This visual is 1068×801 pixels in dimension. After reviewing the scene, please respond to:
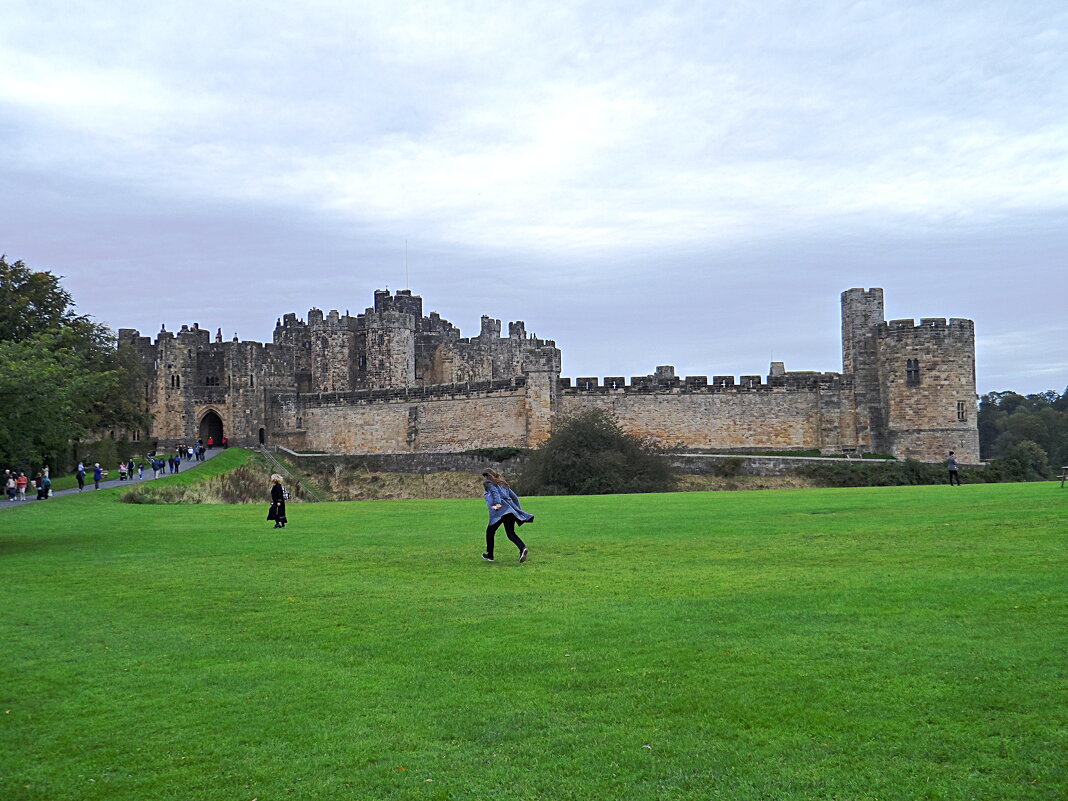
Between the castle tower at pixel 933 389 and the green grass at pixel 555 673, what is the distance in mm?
34342

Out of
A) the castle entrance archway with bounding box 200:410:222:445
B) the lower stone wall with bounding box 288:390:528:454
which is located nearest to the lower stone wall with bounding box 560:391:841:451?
the lower stone wall with bounding box 288:390:528:454

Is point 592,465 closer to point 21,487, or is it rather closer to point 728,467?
point 728,467

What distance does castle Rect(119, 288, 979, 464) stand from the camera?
163 feet

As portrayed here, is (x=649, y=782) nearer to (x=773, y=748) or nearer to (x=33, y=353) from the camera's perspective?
(x=773, y=748)

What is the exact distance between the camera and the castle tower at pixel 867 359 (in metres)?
50.9

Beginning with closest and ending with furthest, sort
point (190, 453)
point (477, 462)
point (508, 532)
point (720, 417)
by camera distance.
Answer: point (508, 532) < point (720, 417) < point (477, 462) < point (190, 453)

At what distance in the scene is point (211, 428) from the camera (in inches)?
2862

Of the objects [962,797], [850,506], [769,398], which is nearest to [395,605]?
[962,797]

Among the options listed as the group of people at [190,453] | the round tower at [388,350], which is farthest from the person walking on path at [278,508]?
the round tower at [388,350]

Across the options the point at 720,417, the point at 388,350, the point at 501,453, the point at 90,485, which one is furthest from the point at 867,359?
the point at 90,485

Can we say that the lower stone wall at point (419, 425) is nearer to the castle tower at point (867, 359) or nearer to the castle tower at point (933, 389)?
the castle tower at point (867, 359)

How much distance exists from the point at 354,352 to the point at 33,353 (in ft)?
163

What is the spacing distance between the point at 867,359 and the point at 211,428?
4279 centimetres

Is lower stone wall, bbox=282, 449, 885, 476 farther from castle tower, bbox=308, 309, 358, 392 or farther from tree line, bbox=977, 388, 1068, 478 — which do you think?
tree line, bbox=977, 388, 1068, 478
